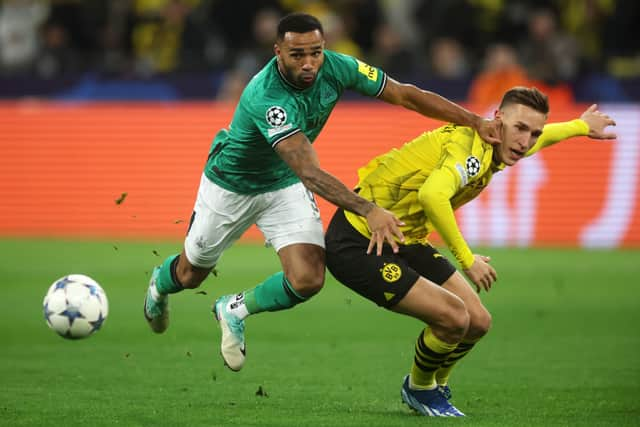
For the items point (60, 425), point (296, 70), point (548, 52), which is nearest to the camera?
point (60, 425)

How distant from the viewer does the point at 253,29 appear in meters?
19.1

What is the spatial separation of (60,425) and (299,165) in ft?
6.52

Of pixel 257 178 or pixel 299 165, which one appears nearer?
pixel 299 165

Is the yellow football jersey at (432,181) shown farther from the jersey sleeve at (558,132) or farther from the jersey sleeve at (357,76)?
the jersey sleeve at (357,76)

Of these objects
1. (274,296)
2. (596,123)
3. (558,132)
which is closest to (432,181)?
(558,132)

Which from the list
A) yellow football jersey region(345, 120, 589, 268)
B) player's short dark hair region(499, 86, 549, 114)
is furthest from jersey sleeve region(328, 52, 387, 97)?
player's short dark hair region(499, 86, 549, 114)

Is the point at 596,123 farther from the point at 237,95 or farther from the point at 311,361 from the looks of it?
the point at 237,95

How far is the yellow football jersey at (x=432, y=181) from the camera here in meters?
6.54

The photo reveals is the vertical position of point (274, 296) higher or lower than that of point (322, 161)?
higher

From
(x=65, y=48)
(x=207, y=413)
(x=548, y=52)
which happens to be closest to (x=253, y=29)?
(x=65, y=48)

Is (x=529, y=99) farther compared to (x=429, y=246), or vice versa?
(x=429, y=246)

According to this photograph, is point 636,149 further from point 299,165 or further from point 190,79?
point 299,165

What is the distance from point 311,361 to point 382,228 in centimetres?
280

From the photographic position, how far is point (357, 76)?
7375 mm
